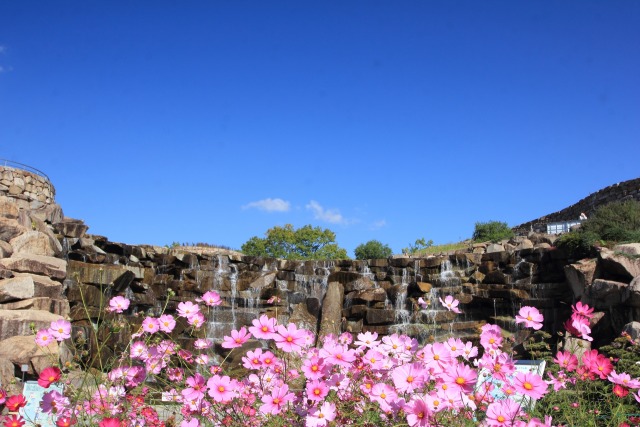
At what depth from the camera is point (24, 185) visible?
2247 centimetres

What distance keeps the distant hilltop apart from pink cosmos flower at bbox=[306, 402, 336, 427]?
87.6 ft

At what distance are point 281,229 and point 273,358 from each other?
44.3 metres

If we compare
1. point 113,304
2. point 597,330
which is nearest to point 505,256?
point 597,330

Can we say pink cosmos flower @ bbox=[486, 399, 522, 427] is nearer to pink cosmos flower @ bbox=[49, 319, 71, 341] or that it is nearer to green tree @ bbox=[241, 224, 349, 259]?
pink cosmos flower @ bbox=[49, 319, 71, 341]

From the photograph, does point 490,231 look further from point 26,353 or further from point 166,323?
point 166,323

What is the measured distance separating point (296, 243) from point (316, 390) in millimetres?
44492

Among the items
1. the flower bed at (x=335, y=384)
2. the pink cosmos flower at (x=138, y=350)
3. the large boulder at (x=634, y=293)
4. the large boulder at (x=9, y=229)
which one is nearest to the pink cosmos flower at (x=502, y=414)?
the flower bed at (x=335, y=384)

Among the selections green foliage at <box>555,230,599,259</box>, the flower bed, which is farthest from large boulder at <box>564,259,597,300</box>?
the flower bed

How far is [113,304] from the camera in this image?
335 centimetres

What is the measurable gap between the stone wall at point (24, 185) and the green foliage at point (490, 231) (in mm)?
21078

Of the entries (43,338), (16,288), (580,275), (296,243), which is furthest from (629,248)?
(296,243)

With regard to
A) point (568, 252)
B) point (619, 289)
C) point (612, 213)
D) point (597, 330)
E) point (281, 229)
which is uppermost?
point (281, 229)

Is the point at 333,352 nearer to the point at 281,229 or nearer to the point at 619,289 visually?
the point at 619,289

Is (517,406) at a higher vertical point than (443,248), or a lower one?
lower
